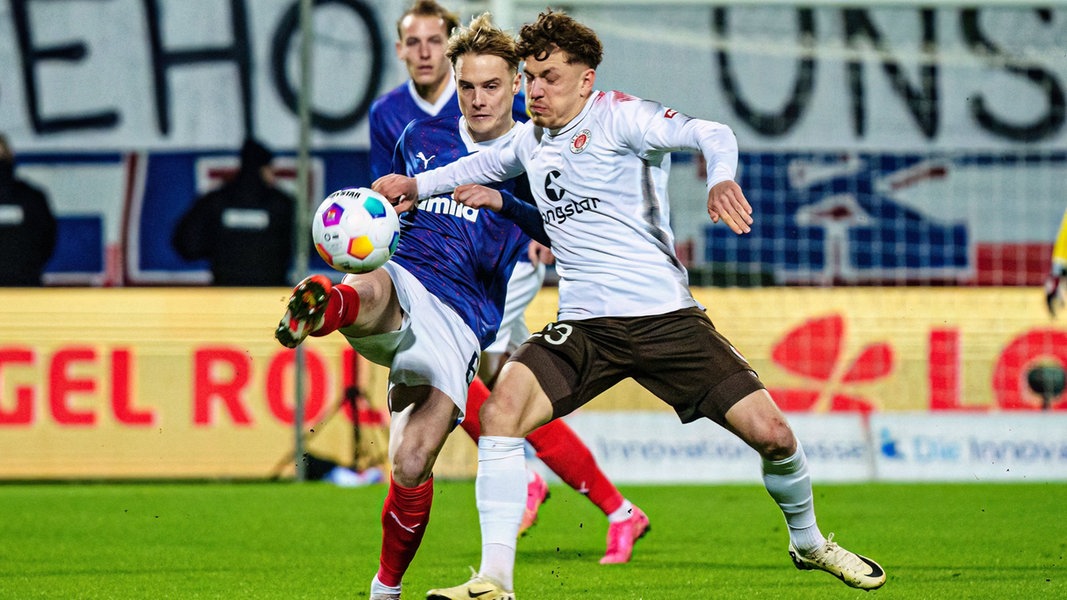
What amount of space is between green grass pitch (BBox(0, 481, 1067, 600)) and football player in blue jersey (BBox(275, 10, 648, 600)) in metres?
0.52

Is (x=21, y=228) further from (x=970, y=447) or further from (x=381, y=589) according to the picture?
(x=381, y=589)

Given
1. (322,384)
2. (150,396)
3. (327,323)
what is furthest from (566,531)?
(150,396)

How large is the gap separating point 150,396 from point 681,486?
412 centimetres

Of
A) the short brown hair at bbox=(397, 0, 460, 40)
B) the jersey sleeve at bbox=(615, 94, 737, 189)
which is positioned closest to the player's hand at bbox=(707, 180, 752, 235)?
the jersey sleeve at bbox=(615, 94, 737, 189)

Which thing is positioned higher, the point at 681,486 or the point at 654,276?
the point at 654,276

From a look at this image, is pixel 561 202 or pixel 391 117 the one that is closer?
pixel 561 202

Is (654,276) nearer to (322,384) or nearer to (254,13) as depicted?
(322,384)

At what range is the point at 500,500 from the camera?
4637mm

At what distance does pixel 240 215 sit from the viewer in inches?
611

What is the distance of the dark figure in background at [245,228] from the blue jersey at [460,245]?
9.33 metres

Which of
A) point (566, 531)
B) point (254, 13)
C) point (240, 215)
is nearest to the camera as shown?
point (566, 531)

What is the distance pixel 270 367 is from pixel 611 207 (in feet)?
23.7

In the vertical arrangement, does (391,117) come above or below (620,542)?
above

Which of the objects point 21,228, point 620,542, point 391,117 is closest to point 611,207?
point 391,117
